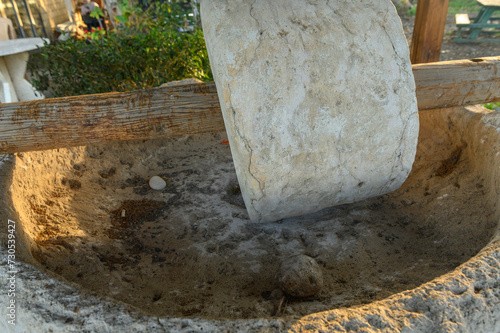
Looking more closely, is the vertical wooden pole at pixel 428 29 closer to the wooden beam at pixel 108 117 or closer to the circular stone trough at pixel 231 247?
the circular stone trough at pixel 231 247

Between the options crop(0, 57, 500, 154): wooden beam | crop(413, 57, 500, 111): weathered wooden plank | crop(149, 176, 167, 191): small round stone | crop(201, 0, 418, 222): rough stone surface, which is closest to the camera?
crop(201, 0, 418, 222): rough stone surface

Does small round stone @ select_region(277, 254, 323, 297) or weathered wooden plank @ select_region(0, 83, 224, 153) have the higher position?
weathered wooden plank @ select_region(0, 83, 224, 153)

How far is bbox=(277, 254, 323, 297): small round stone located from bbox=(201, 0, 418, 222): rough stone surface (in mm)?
279

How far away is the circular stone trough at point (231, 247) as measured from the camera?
1.17 meters

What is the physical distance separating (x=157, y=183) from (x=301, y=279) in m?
1.33

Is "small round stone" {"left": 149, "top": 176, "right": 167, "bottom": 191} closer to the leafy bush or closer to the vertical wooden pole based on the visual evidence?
the leafy bush

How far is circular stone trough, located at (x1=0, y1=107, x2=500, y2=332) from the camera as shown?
1165 millimetres

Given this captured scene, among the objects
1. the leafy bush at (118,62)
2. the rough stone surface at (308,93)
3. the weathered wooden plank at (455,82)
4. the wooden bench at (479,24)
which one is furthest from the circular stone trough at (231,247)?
the wooden bench at (479,24)

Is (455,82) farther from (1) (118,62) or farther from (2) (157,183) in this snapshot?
(1) (118,62)

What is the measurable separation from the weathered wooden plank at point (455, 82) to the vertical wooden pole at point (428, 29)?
102 cm

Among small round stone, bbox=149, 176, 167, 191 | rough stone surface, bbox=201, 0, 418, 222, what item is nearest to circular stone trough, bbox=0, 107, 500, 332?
small round stone, bbox=149, 176, 167, 191

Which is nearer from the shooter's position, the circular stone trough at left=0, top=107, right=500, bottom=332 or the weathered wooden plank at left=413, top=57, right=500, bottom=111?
the circular stone trough at left=0, top=107, right=500, bottom=332

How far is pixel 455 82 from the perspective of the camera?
81.4 inches

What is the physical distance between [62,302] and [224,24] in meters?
1.14
